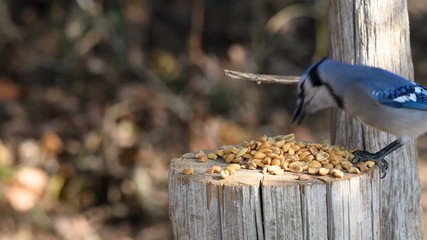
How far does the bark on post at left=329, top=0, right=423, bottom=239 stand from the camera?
3830 millimetres

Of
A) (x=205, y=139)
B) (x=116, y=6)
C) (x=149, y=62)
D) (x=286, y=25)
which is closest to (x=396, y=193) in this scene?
(x=205, y=139)

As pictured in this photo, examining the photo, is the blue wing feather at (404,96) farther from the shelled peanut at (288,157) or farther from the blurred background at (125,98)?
the blurred background at (125,98)

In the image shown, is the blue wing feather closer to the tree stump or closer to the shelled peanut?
the shelled peanut

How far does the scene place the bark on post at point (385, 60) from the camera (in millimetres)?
3830

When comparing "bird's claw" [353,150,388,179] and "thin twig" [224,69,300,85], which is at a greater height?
"thin twig" [224,69,300,85]

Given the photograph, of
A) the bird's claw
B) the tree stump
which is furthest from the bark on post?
the tree stump

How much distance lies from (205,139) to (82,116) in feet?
3.45

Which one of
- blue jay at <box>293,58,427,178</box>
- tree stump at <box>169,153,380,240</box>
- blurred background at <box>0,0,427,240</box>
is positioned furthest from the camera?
blurred background at <box>0,0,427,240</box>

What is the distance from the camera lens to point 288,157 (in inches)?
135

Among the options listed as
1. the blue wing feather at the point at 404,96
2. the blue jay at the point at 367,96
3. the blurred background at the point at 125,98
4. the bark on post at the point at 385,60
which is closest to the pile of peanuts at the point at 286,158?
the blue jay at the point at 367,96

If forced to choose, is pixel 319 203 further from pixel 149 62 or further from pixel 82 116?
pixel 149 62

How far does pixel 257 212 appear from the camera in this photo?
3.02 meters

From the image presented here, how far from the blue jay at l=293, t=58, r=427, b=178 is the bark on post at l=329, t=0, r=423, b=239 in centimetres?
18

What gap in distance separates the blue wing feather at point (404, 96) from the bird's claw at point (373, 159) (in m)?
0.23
